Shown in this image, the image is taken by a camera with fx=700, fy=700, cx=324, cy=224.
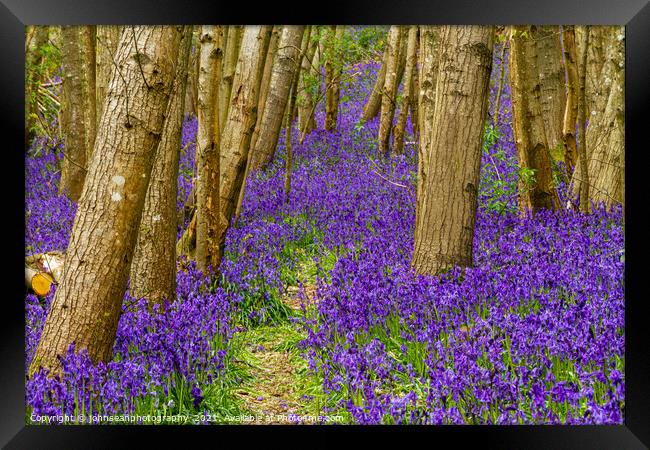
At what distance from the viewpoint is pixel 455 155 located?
550cm

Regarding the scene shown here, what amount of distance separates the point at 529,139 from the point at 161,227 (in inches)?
156

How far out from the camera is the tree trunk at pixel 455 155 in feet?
17.9

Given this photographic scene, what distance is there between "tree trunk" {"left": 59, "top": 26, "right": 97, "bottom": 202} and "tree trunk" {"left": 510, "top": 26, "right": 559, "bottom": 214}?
16.9 ft

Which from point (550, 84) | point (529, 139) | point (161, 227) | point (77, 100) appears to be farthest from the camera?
point (77, 100)

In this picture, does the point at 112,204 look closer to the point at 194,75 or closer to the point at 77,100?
the point at 77,100

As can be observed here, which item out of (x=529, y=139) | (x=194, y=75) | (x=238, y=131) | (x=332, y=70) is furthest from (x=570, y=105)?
(x=194, y=75)

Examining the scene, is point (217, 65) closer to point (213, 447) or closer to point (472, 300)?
point (472, 300)

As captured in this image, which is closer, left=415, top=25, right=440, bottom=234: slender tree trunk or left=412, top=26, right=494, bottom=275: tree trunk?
left=412, top=26, right=494, bottom=275: tree trunk

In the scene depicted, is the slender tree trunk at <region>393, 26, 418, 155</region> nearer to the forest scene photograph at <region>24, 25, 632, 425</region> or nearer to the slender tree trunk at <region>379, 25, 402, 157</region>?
the slender tree trunk at <region>379, 25, 402, 157</region>

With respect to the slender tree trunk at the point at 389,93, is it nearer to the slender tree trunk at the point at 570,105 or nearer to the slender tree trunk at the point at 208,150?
the slender tree trunk at the point at 570,105

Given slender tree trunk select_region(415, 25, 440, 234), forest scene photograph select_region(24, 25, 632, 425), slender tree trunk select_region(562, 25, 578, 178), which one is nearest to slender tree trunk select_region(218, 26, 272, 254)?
forest scene photograph select_region(24, 25, 632, 425)

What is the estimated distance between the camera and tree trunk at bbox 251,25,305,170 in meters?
9.69
